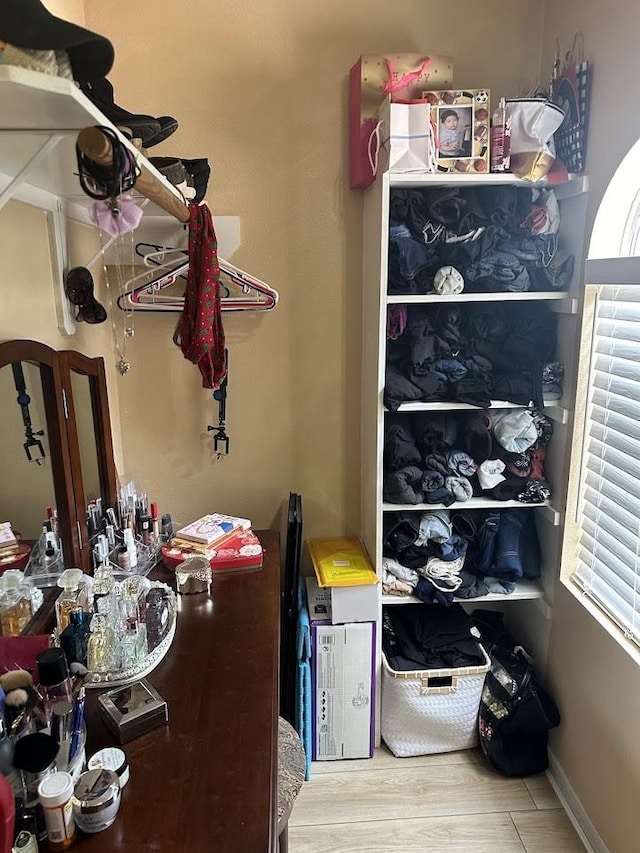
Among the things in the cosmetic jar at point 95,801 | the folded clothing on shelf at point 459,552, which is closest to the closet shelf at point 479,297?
the folded clothing on shelf at point 459,552

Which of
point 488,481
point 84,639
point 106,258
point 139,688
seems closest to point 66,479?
point 84,639

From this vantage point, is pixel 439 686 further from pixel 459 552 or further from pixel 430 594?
pixel 459 552

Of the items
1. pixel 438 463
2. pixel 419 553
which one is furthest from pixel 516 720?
pixel 438 463

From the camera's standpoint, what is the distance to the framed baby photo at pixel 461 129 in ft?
6.16

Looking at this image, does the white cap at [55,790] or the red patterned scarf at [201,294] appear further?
the red patterned scarf at [201,294]

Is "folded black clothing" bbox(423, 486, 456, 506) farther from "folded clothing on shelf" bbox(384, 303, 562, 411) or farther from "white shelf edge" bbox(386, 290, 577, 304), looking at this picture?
"white shelf edge" bbox(386, 290, 577, 304)

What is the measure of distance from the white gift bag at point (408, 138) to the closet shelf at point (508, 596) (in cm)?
141

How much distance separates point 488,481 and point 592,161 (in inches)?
41.0

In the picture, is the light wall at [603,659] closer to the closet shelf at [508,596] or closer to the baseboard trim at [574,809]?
the baseboard trim at [574,809]

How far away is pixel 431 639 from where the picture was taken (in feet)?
7.41

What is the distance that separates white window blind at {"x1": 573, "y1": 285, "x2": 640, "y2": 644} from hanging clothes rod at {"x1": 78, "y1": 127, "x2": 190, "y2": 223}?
1.22 metres

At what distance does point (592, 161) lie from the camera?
184 cm

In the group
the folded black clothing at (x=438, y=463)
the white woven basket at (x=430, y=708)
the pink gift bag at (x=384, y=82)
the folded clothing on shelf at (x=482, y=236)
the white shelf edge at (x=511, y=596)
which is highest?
the pink gift bag at (x=384, y=82)

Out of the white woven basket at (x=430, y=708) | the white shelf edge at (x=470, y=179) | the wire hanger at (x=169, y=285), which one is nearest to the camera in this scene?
the white shelf edge at (x=470, y=179)
